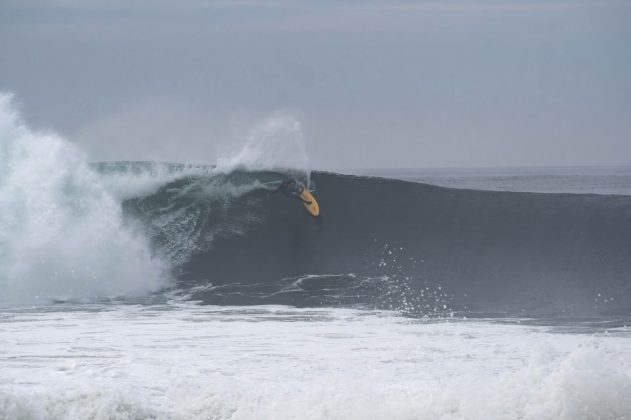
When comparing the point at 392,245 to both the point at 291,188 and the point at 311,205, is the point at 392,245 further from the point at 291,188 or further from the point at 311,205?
the point at 291,188

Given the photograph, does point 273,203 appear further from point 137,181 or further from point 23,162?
point 23,162

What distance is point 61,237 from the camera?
44.3ft

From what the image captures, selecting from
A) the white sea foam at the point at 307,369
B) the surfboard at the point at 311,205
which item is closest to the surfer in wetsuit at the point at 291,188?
the surfboard at the point at 311,205

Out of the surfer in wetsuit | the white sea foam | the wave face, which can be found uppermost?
the surfer in wetsuit

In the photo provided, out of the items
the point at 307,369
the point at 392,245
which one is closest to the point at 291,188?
the point at 392,245

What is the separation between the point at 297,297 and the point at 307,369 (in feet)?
14.0

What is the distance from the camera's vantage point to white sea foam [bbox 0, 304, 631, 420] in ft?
21.4

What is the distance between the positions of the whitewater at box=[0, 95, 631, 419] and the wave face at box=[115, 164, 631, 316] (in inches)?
1.6

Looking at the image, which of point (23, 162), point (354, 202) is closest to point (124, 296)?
point (23, 162)

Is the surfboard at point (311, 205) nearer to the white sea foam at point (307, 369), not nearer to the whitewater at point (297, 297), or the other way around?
the whitewater at point (297, 297)

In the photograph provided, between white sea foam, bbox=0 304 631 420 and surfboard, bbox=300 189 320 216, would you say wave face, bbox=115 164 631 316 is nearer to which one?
surfboard, bbox=300 189 320 216

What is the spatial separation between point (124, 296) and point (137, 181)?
15.1 ft

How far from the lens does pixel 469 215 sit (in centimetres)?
1539

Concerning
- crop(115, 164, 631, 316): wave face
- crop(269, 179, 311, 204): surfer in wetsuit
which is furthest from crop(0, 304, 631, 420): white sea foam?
crop(269, 179, 311, 204): surfer in wetsuit
